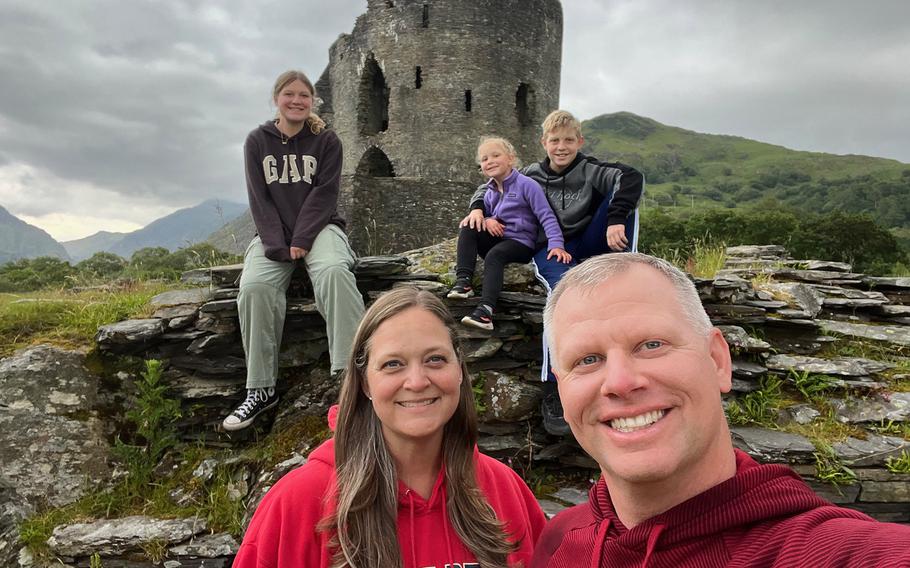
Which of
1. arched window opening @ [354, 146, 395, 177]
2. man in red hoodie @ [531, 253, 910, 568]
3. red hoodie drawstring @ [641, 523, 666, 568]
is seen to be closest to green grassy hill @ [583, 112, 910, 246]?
arched window opening @ [354, 146, 395, 177]

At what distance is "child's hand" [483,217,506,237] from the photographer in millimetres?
4590

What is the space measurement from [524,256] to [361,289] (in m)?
1.55

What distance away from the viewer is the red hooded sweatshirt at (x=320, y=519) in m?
1.82

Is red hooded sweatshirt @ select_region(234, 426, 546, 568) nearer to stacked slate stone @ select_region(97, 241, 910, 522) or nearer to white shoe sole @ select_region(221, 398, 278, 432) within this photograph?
stacked slate stone @ select_region(97, 241, 910, 522)

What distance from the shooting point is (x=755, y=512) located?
112 cm

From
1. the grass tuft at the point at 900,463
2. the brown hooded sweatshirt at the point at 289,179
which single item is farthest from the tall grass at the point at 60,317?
the grass tuft at the point at 900,463

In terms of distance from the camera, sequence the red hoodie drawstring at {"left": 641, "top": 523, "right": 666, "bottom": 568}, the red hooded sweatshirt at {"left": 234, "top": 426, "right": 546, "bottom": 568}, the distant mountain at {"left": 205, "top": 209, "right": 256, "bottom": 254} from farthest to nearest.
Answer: the distant mountain at {"left": 205, "top": 209, "right": 256, "bottom": 254}, the red hooded sweatshirt at {"left": 234, "top": 426, "right": 546, "bottom": 568}, the red hoodie drawstring at {"left": 641, "top": 523, "right": 666, "bottom": 568}

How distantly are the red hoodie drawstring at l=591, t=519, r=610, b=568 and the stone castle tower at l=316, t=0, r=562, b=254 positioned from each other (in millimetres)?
15954

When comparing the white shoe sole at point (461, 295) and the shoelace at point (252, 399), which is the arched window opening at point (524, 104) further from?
the shoelace at point (252, 399)

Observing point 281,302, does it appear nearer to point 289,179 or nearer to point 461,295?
point 289,179

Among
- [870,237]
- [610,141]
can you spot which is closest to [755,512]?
[870,237]

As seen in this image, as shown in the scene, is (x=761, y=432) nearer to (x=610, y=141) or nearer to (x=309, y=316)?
(x=309, y=316)

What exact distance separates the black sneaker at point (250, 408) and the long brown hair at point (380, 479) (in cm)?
231

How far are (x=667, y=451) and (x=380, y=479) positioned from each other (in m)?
1.15
